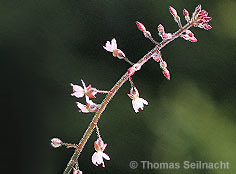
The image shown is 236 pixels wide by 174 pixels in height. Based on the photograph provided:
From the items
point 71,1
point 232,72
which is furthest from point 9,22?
point 232,72

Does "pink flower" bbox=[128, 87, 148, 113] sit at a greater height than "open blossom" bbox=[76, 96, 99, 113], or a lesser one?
greater

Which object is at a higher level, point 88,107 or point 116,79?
point 116,79

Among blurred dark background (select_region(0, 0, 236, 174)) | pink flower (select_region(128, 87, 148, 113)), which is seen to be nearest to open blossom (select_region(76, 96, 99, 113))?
pink flower (select_region(128, 87, 148, 113))

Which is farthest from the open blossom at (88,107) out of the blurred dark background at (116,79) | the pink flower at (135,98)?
the blurred dark background at (116,79)

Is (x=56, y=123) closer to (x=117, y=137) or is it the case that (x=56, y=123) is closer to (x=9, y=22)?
(x=117, y=137)

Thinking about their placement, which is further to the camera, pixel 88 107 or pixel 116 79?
pixel 116 79

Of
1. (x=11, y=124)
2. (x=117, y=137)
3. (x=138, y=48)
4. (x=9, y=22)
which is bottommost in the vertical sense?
(x=11, y=124)

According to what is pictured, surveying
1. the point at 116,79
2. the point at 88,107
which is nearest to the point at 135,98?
the point at 88,107

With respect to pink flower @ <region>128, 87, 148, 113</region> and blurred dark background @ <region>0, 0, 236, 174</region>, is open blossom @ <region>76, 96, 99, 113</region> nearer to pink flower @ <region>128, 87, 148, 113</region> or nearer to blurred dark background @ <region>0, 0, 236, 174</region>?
pink flower @ <region>128, 87, 148, 113</region>

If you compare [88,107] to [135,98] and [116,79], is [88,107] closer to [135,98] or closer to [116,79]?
[135,98]
